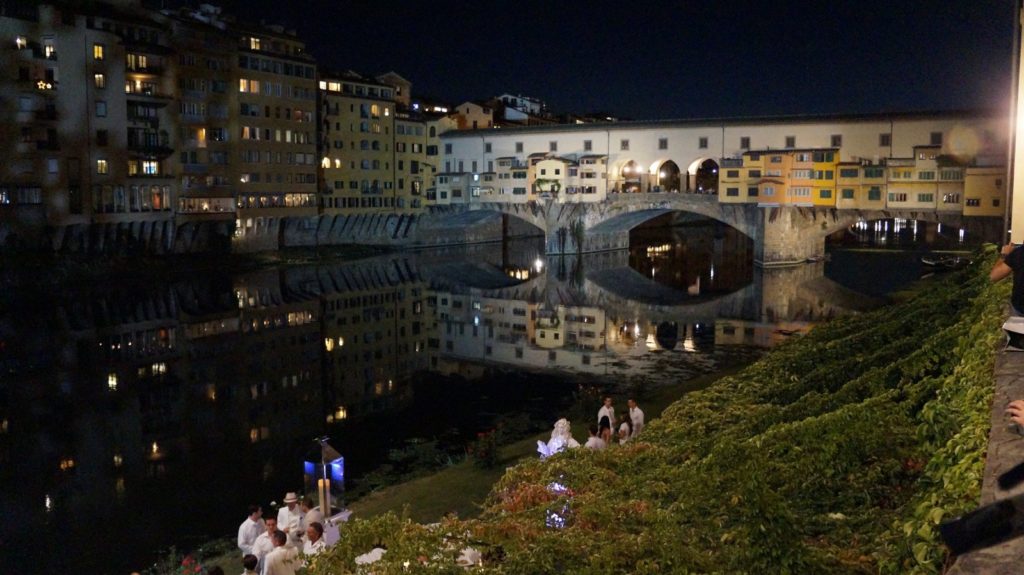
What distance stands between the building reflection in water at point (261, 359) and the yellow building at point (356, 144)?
1167 cm

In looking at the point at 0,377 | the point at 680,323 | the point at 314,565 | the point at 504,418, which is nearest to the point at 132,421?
the point at 0,377

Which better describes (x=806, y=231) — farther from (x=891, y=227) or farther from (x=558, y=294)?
(x=891, y=227)

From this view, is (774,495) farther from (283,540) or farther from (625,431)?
(625,431)

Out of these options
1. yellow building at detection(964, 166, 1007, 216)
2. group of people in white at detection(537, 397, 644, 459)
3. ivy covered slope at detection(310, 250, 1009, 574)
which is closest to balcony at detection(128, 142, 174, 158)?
group of people in white at detection(537, 397, 644, 459)

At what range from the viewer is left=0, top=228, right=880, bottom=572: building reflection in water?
15383 millimetres

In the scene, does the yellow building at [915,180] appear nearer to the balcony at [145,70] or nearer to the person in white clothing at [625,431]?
the person in white clothing at [625,431]

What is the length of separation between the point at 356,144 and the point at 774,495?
60.3 meters

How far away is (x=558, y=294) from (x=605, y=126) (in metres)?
23.6

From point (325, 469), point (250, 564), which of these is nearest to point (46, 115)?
point (325, 469)

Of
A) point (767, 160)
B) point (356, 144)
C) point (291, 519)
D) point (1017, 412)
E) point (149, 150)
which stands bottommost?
point (291, 519)

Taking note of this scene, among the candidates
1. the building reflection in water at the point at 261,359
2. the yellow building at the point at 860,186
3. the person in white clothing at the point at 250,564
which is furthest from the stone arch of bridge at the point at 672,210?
the person in white clothing at the point at 250,564

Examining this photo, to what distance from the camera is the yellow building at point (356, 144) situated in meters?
60.8

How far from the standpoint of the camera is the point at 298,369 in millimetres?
25922

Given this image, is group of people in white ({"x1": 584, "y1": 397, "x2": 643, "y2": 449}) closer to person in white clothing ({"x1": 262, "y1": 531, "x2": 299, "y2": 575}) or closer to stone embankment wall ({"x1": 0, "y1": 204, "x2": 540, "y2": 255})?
person in white clothing ({"x1": 262, "y1": 531, "x2": 299, "y2": 575})
